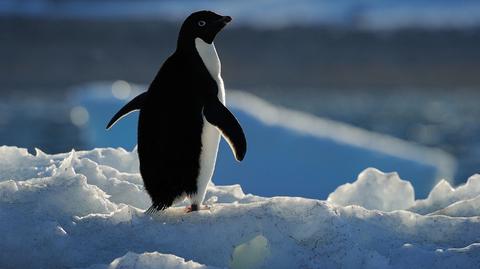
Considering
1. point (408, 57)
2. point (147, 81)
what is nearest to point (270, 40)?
point (408, 57)

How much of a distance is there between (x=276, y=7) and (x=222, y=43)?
6802 mm

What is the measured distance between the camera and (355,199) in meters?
3.18

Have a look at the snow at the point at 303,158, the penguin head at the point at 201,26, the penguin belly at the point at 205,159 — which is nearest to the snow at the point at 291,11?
the snow at the point at 303,158

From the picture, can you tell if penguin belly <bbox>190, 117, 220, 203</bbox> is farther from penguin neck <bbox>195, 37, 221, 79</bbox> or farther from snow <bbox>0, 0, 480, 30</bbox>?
snow <bbox>0, 0, 480, 30</bbox>

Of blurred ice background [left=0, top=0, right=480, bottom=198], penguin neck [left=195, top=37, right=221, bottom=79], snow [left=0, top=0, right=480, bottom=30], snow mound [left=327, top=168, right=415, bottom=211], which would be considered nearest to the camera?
penguin neck [left=195, top=37, right=221, bottom=79]

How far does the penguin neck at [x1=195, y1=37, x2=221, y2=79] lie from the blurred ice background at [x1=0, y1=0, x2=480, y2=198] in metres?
3.08

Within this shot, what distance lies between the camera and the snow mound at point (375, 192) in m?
3.16

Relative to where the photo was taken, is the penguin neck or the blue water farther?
the blue water

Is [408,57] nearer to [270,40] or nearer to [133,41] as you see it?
[270,40]

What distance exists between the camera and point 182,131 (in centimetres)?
281

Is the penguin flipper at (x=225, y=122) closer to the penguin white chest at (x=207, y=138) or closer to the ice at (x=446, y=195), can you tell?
the penguin white chest at (x=207, y=138)

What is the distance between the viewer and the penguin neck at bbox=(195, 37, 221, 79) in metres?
2.92

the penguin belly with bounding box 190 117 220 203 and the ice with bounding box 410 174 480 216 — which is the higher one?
the ice with bounding box 410 174 480 216

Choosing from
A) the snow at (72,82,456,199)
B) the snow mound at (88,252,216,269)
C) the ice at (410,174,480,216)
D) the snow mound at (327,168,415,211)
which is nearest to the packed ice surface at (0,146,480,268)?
the snow mound at (88,252,216,269)
